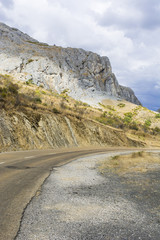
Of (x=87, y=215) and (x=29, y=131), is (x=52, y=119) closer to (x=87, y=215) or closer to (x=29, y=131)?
(x=29, y=131)

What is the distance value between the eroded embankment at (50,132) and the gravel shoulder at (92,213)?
1466 centimetres

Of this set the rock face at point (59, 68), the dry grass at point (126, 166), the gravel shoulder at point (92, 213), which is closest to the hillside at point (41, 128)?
the dry grass at point (126, 166)

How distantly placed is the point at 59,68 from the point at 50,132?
215 feet

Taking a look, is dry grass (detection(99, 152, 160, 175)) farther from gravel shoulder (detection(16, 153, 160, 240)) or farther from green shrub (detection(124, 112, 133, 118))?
green shrub (detection(124, 112, 133, 118))

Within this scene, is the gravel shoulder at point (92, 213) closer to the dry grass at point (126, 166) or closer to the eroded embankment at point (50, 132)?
the dry grass at point (126, 166)

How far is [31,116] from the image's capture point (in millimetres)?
25641

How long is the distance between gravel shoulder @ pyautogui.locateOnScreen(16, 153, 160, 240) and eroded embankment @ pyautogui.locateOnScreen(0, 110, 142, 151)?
14655 millimetres

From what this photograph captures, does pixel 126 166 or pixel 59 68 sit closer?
pixel 126 166

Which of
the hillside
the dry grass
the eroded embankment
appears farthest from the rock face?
the dry grass

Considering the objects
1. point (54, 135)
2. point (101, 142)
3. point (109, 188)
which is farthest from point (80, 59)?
point (109, 188)

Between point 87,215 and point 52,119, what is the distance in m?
25.5

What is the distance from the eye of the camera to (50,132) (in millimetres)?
27000

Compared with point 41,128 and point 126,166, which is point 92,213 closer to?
point 126,166

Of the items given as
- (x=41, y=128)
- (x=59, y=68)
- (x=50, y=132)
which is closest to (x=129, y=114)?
(x=59, y=68)
